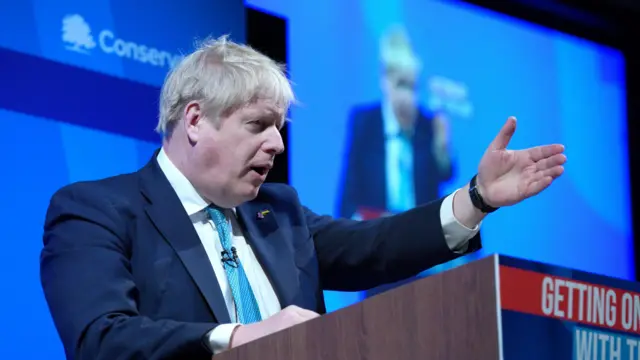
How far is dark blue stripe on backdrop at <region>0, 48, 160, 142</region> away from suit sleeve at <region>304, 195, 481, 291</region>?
2.41 feet

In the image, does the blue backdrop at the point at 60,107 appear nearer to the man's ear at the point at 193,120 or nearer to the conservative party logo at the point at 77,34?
the conservative party logo at the point at 77,34

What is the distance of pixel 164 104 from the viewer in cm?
260

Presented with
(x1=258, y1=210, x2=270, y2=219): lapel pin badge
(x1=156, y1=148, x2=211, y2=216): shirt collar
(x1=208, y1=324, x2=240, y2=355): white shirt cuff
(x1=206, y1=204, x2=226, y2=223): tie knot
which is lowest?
(x1=208, y1=324, x2=240, y2=355): white shirt cuff

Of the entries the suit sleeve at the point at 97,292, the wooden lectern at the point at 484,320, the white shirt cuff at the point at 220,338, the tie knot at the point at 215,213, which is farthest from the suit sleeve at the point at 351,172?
the wooden lectern at the point at 484,320

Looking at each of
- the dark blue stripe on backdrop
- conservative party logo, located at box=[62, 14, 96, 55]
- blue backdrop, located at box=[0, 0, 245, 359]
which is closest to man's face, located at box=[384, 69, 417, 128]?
blue backdrop, located at box=[0, 0, 245, 359]

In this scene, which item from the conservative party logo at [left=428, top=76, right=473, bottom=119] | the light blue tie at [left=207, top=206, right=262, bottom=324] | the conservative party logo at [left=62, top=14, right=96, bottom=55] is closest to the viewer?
the light blue tie at [left=207, top=206, right=262, bottom=324]

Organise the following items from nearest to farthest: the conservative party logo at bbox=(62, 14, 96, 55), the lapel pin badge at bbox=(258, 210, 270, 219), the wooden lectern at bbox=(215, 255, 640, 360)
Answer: the wooden lectern at bbox=(215, 255, 640, 360), the lapel pin badge at bbox=(258, 210, 270, 219), the conservative party logo at bbox=(62, 14, 96, 55)

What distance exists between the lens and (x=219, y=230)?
7.94ft

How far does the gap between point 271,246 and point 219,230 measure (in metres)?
0.13

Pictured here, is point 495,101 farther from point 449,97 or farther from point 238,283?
point 238,283

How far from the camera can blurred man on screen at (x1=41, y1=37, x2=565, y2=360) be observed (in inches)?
84.8

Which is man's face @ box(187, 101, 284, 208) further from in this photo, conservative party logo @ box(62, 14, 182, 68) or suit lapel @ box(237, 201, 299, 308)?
conservative party logo @ box(62, 14, 182, 68)

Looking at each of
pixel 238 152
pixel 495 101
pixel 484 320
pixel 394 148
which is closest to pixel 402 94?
pixel 394 148

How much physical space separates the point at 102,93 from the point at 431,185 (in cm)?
145
